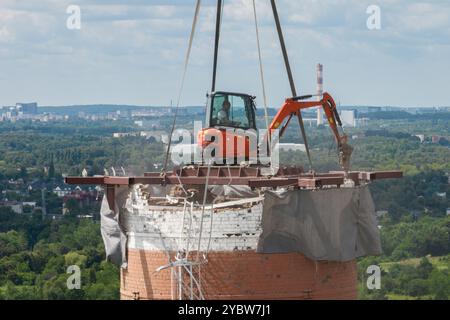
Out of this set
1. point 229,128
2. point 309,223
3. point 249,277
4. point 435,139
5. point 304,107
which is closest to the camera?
point 249,277

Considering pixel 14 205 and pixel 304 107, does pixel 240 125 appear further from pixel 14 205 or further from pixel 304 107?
pixel 14 205

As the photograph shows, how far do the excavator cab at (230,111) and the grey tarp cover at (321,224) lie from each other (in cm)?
269

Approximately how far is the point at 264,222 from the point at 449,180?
4348 inches

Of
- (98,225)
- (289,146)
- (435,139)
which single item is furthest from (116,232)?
(435,139)

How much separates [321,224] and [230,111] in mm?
3293

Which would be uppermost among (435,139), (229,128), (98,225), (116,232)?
(435,139)

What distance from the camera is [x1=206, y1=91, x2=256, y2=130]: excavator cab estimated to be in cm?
3169

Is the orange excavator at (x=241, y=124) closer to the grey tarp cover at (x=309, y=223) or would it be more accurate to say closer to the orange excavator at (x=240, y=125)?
the orange excavator at (x=240, y=125)

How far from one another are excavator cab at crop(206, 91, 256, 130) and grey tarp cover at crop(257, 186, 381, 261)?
8.84 feet

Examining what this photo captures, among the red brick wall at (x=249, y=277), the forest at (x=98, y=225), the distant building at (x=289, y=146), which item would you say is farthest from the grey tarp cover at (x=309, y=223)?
the distant building at (x=289, y=146)

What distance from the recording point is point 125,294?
1192 inches

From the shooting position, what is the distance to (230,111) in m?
31.9
